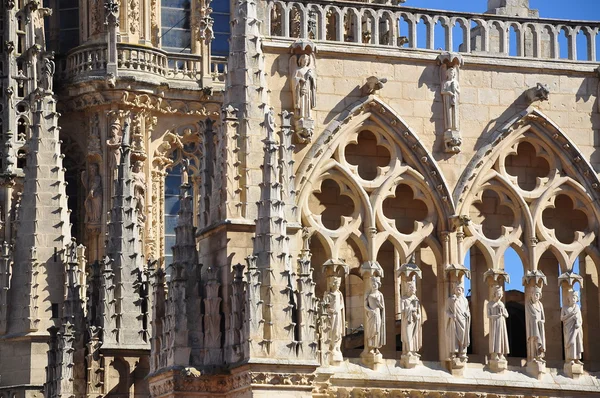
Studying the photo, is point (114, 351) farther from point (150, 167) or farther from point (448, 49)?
point (150, 167)

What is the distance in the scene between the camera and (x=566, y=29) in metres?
49.8

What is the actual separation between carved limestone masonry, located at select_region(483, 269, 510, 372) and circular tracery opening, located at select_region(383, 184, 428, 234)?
161cm

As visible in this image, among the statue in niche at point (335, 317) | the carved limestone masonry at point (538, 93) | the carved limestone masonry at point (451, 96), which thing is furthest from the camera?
the carved limestone masonry at point (538, 93)

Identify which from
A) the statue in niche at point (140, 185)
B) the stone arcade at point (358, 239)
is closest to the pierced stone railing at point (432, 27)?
the stone arcade at point (358, 239)

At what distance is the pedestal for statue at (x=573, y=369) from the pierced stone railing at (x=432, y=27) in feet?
18.2

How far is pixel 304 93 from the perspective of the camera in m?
47.3

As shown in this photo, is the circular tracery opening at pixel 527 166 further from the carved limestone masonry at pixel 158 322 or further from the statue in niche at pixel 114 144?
the statue in niche at pixel 114 144

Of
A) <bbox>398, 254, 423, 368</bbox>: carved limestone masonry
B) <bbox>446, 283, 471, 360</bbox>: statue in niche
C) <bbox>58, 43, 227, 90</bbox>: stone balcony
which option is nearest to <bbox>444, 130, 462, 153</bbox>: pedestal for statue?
<bbox>398, 254, 423, 368</bbox>: carved limestone masonry

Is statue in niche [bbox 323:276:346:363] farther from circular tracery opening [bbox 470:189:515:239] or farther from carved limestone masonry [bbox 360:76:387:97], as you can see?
circular tracery opening [bbox 470:189:515:239]

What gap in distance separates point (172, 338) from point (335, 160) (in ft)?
15.9

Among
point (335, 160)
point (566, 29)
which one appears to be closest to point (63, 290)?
point (335, 160)

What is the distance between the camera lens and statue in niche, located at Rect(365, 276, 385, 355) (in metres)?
47.3

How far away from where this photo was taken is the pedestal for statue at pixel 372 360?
4731 cm

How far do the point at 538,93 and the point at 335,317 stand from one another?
18.5ft
